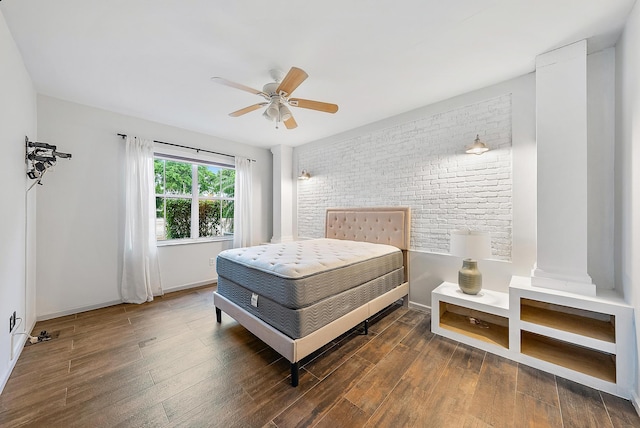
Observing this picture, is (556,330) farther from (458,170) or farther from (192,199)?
(192,199)

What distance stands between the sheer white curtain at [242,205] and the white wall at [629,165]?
474 cm

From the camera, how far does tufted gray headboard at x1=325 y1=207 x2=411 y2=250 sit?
3.32 meters

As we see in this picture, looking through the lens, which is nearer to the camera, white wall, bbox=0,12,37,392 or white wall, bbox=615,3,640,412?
white wall, bbox=615,3,640,412

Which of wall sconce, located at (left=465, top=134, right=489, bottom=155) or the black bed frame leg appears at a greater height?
wall sconce, located at (left=465, top=134, right=489, bottom=155)

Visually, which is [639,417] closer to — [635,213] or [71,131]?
[635,213]

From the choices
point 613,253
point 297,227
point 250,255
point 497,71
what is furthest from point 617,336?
point 297,227

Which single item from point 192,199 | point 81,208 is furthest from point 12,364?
point 192,199

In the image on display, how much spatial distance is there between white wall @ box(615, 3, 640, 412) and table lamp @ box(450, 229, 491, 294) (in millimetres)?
861

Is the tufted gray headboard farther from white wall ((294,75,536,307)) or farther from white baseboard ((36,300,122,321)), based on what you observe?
white baseboard ((36,300,122,321))

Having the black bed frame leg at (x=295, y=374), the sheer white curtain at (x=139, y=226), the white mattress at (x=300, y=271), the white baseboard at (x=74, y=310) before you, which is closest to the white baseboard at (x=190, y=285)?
the sheer white curtain at (x=139, y=226)

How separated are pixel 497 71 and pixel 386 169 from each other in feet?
5.32

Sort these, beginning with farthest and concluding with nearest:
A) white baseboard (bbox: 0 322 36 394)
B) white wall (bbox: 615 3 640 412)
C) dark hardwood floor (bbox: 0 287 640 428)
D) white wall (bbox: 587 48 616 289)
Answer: white wall (bbox: 587 48 616 289)
white baseboard (bbox: 0 322 36 394)
white wall (bbox: 615 3 640 412)
dark hardwood floor (bbox: 0 287 640 428)

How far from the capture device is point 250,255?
2531 millimetres

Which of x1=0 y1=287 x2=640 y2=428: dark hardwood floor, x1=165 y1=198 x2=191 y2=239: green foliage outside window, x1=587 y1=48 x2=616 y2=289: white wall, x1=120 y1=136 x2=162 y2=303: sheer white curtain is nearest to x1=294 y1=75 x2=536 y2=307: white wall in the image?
x1=587 y1=48 x2=616 y2=289: white wall
